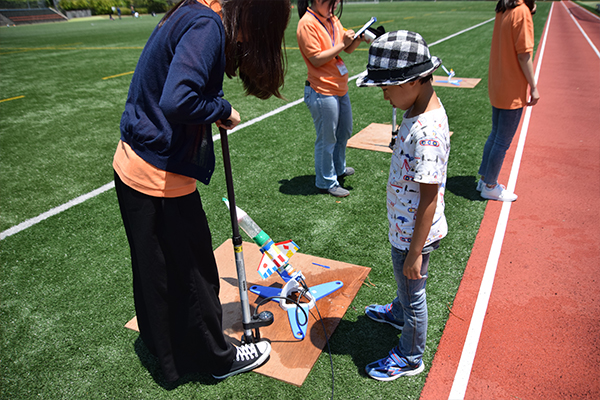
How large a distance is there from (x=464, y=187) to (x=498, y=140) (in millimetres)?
756

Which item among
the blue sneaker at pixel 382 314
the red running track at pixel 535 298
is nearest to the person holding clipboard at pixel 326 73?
the red running track at pixel 535 298

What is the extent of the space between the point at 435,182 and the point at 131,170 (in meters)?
1.50

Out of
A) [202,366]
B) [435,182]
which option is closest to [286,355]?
[202,366]

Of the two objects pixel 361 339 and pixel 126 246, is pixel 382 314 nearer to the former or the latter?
pixel 361 339

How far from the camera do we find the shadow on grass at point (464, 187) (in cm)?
488

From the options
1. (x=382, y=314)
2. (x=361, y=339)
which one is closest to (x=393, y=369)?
(x=361, y=339)

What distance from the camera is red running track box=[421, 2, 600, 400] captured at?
2.56 meters

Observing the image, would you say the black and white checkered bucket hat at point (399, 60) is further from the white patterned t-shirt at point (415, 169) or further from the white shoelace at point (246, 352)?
the white shoelace at point (246, 352)

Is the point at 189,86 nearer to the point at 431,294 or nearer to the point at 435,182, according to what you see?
the point at 435,182

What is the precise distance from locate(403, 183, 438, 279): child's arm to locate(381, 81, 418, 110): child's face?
1.40 ft

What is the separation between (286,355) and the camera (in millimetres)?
2760

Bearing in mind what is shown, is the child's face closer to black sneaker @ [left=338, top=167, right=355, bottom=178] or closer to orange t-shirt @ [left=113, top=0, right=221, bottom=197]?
orange t-shirt @ [left=113, top=0, right=221, bottom=197]

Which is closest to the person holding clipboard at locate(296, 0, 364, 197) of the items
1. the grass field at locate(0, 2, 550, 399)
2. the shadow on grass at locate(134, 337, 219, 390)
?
the grass field at locate(0, 2, 550, 399)

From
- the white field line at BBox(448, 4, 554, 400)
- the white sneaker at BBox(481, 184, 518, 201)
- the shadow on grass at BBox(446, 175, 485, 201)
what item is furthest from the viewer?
the shadow on grass at BBox(446, 175, 485, 201)
